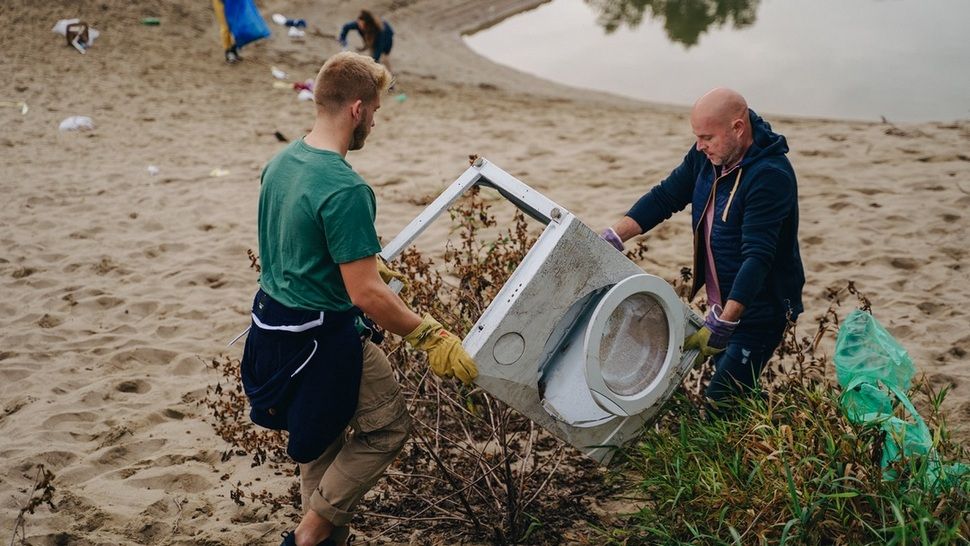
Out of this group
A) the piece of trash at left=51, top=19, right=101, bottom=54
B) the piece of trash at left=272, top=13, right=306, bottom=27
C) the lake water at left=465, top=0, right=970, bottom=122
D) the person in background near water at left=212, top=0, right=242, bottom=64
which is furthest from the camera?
the piece of trash at left=272, top=13, right=306, bottom=27

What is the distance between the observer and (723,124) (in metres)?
3.02

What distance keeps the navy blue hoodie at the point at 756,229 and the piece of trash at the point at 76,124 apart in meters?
7.52

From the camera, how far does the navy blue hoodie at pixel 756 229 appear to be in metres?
2.98

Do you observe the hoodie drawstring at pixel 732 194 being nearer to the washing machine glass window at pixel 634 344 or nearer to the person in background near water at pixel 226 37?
the washing machine glass window at pixel 634 344

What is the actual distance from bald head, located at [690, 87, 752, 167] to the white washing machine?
616 millimetres

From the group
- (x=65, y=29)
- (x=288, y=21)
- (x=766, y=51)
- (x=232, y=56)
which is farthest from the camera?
(x=766, y=51)

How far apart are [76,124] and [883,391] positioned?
853 cm

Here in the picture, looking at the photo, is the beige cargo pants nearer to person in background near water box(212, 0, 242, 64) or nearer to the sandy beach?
the sandy beach

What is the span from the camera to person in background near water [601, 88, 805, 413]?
298 centimetres

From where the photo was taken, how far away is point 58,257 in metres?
5.88

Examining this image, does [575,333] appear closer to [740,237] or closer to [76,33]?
[740,237]

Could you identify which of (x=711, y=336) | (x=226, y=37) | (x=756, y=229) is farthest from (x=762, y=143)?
(x=226, y=37)

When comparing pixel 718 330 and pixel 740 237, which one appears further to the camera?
pixel 740 237

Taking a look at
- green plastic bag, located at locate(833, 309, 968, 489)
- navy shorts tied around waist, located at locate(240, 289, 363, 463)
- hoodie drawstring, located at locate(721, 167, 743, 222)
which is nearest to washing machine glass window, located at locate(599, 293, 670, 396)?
hoodie drawstring, located at locate(721, 167, 743, 222)
